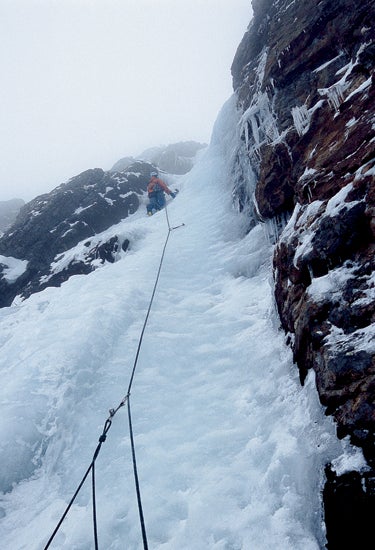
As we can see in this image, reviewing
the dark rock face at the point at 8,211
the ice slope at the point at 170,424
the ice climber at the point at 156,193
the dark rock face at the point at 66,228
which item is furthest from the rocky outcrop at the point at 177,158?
the ice slope at the point at 170,424

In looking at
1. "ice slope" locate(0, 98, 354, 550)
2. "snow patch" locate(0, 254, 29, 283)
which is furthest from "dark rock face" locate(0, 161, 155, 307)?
"ice slope" locate(0, 98, 354, 550)

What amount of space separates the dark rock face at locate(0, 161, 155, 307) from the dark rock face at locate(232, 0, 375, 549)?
9895mm

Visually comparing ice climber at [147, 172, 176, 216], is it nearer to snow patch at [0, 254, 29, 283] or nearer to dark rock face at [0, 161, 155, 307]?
dark rock face at [0, 161, 155, 307]

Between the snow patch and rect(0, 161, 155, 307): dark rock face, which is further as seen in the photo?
the snow patch

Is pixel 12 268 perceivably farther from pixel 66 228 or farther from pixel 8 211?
pixel 8 211

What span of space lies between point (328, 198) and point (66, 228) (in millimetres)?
19736

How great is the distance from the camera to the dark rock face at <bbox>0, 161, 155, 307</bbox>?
1778 centimetres

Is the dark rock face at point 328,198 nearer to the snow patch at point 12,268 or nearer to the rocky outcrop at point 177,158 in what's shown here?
the snow patch at point 12,268

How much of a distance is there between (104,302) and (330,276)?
5.37 meters

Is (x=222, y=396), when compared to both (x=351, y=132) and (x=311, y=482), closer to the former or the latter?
(x=311, y=482)

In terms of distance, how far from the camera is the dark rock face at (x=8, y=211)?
40.7 meters

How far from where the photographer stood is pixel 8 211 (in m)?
46.6

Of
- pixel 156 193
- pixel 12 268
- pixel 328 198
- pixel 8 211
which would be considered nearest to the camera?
pixel 328 198

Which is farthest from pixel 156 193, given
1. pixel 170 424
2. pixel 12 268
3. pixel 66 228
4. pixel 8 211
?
pixel 8 211
